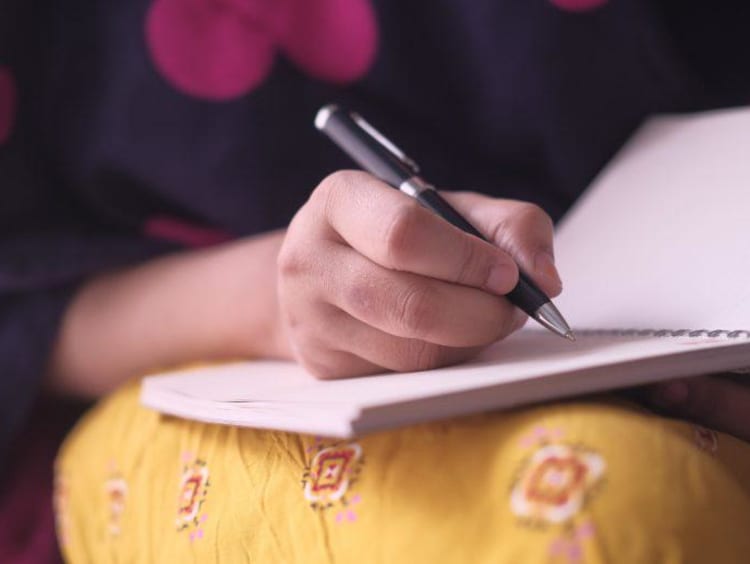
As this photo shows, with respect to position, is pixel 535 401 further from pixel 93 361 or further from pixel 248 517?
pixel 93 361

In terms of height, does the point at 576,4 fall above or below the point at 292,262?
above

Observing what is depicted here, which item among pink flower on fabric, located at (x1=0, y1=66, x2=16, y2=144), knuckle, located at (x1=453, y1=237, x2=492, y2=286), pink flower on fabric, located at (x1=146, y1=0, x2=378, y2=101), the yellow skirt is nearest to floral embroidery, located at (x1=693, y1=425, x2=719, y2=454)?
the yellow skirt

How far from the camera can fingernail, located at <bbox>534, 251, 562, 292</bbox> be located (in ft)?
1.28

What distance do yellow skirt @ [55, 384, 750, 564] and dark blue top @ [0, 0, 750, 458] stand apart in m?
0.22

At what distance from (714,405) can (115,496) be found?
34cm

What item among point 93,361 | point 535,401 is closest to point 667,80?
point 535,401

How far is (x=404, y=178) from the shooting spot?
1.47 feet

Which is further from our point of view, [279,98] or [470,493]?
[279,98]

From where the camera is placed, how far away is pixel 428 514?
0.33 m

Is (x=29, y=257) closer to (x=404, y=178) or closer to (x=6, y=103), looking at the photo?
(x=6, y=103)

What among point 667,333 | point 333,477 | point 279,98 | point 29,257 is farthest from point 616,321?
point 29,257

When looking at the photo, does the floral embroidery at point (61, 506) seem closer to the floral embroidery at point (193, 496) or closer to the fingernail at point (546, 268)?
the floral embroidery at point (193, 496)

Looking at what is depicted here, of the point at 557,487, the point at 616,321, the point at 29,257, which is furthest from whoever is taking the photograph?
the point at 29,257

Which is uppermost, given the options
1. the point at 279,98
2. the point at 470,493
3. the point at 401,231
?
the point at 279,98
